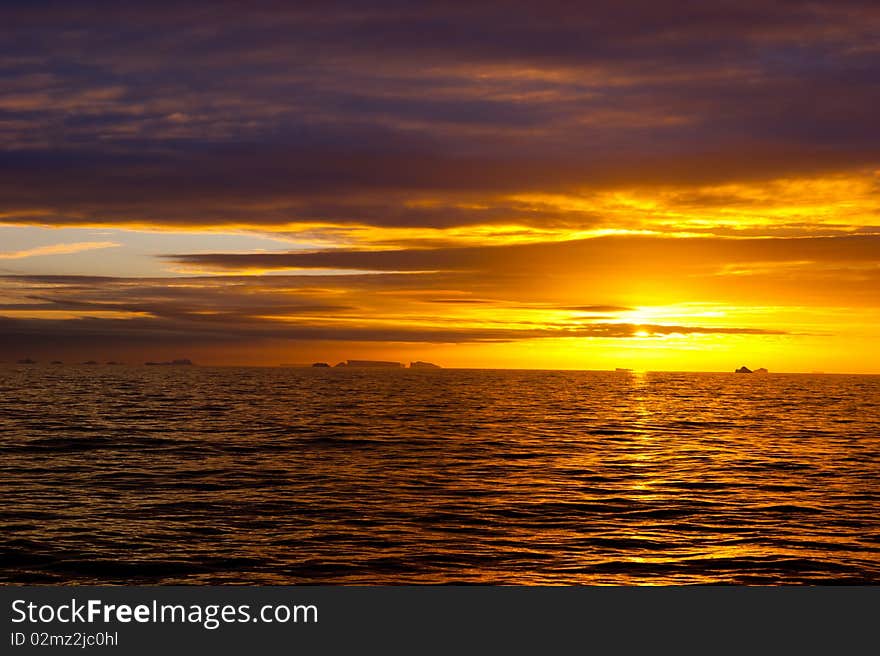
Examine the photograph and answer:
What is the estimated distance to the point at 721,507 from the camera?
30.5 m

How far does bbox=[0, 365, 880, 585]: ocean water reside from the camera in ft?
70.4

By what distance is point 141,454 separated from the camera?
4453 cm

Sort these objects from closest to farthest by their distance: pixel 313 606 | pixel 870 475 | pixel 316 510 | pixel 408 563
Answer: pixel 313 606 < pixel 408 563 < pixel 316 510 < pixel 870 475

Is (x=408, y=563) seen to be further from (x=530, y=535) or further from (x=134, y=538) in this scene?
(x=134, y=538)

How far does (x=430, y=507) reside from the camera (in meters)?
29.5

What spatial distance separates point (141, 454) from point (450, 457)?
1507cm

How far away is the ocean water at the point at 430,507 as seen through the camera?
21.5 m

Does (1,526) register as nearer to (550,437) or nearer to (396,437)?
(396,437)

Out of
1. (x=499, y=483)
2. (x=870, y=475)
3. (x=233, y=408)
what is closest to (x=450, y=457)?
(x=499, y=483)

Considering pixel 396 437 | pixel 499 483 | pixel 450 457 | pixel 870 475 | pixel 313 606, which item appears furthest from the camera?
pixel 396 437

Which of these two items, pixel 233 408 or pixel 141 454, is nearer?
pixel 141 454

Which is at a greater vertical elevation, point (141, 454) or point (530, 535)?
point (141, 454)

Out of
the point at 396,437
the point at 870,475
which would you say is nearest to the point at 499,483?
the point at 870,475

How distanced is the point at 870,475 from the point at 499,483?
54.4 feet
